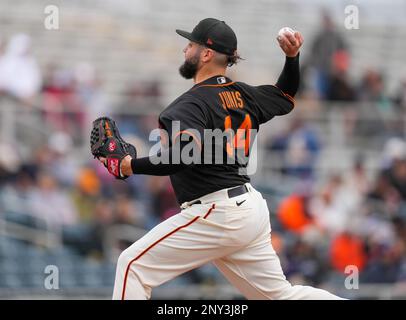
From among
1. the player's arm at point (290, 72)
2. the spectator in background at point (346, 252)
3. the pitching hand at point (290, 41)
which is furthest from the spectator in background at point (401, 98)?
the pitching hand at point (290, 41)

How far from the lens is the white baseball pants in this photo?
538 centimetres

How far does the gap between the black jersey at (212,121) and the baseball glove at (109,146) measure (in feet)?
1.06

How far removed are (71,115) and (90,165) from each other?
845 millimetres

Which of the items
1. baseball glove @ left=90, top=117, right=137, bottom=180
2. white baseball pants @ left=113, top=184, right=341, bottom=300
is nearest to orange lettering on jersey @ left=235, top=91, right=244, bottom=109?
white baseball pants @ left=113, top=184, right=341, bottom=300

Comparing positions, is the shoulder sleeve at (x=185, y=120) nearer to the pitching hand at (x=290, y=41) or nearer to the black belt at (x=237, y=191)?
the black belt at (x=237, y=191)

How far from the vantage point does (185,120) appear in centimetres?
521

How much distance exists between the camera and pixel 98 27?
15141 mm

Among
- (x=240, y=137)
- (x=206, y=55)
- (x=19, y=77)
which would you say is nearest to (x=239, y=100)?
(x=240, y=137)

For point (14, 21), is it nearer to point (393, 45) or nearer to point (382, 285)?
point (393, 45)

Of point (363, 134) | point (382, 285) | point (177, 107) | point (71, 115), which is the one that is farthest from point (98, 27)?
point (177, 107)

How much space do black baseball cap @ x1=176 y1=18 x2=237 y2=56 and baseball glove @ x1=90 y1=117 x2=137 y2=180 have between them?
748 mm

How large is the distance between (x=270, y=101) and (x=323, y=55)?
7372mm

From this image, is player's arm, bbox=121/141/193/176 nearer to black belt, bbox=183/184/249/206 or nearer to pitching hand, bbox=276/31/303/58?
black belt, bbox=183/184/249/206
